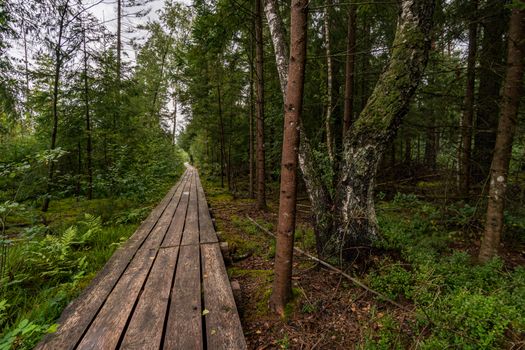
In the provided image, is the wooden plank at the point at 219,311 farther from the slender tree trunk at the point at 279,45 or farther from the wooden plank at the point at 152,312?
the slender tree trunk at the point at 279,45

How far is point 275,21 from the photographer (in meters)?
3.71

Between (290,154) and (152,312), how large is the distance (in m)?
2.08

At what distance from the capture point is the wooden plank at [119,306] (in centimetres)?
184

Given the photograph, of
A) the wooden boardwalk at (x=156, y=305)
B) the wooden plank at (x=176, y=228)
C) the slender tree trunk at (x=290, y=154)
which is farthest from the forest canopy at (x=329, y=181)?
the wooden plank at (x=176, y=228)

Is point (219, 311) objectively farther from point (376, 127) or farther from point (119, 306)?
point (376, 127)

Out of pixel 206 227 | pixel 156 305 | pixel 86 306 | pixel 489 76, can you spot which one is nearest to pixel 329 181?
pixel 206 227

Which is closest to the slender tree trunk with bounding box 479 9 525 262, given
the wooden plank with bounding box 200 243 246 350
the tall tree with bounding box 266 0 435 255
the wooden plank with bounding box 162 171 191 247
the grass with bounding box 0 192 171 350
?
the tall tree with bounding box 266 0 435 255

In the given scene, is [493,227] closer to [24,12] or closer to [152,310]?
[152,310]

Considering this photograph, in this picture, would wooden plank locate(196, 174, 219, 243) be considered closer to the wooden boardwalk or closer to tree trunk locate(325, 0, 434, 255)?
the wooden boardwalk

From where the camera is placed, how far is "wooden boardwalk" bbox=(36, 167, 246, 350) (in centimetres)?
184

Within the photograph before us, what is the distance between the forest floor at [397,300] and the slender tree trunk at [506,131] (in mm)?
464

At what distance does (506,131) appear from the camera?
3.10 meters

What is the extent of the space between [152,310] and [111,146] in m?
8.75

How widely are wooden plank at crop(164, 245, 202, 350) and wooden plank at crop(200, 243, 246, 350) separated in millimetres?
83
